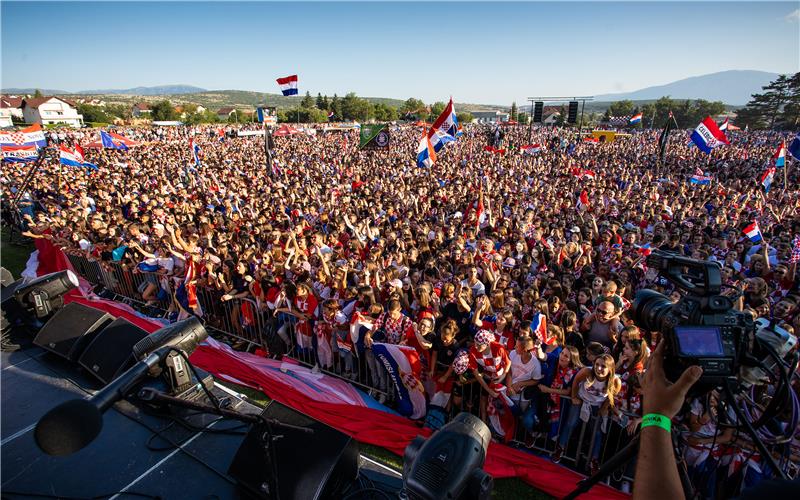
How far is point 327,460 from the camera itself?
124 inches

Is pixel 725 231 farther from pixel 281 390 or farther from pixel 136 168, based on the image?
pixel 136 168

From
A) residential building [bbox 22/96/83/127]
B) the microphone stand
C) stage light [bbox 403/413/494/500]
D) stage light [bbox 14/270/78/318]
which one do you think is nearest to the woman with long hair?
stage light [bbox 403/413/494/500]

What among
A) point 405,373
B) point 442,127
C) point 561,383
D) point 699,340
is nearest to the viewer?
point 699,340

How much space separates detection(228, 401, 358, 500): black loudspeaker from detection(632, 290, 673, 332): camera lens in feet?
8.16

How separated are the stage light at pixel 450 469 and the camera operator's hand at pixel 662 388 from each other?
1006 millimetres

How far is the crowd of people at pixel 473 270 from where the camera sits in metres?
4.71

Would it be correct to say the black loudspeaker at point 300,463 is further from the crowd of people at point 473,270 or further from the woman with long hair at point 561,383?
the woman with long hair at point 561,383

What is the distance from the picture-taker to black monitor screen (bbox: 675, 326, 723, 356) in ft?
5.74

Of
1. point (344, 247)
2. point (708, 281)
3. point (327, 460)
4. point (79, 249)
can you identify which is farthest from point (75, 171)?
point (708, 281)

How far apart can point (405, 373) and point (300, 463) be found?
2.22 m

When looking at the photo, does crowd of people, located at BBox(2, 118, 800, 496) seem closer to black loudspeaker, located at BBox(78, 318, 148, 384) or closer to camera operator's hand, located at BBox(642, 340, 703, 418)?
camera operator's hand, located at BBox(642, 340, 703, 418)

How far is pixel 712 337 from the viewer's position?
1804 millimetres

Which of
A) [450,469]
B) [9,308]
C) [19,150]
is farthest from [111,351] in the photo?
[19,150]

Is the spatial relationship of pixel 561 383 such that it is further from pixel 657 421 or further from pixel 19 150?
pixel 19 150
